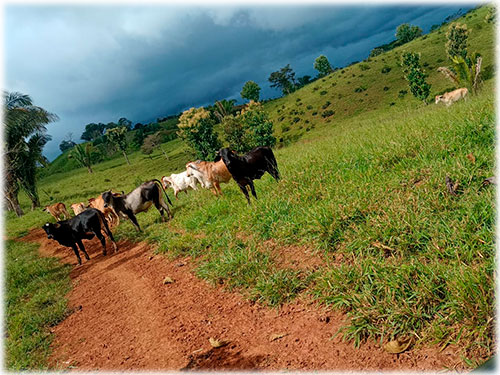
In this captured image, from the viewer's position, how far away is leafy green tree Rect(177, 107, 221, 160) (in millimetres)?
42500

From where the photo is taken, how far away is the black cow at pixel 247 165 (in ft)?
25.8

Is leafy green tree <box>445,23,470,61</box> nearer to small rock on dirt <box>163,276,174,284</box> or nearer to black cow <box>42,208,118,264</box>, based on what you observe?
black cow <box>42,208,118,264</box>

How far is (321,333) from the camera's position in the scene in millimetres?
3484

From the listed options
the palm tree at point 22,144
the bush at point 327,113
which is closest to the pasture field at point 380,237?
the palm tree at point 22,144

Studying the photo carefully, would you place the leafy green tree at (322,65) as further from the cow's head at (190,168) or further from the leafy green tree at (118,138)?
the cow's head at (190,168)

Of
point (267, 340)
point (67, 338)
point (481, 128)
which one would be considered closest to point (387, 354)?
point (267, 340)

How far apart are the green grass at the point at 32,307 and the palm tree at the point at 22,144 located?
19.4 m


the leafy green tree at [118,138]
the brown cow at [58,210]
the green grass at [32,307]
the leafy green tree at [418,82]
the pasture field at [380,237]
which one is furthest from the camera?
the leafy green tree at [118,138]

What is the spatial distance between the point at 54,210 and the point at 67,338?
16152 millimetres

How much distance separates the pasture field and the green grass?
0.62m

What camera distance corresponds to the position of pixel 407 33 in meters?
110

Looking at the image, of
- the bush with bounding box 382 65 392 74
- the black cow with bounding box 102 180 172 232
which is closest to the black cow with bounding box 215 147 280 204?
the black cow with bounding box 102 180 172 232

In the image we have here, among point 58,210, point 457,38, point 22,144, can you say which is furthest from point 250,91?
point 58,210

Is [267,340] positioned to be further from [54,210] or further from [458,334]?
[54,210]
